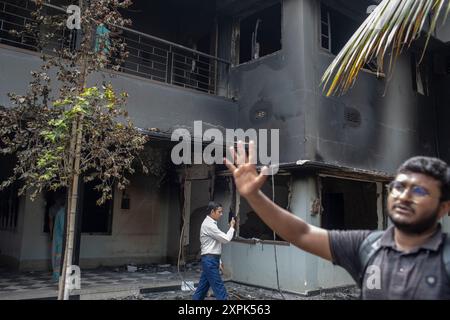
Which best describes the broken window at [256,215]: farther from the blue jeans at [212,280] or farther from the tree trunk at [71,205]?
the tree trunk at [71,205]

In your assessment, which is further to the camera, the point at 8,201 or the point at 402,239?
the point at 8,201

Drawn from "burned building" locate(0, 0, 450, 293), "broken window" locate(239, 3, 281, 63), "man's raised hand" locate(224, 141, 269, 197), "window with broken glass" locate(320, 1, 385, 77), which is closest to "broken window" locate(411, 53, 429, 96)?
"burned building" locate(0, 0, 450, 293)

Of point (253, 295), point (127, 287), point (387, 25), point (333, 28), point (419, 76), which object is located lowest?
point (253, 295)

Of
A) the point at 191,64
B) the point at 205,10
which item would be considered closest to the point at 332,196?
the point at 191,64

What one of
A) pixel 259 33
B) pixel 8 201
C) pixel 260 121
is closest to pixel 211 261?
pixel 260 121

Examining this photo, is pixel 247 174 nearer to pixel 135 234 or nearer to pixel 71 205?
pixel 71 205

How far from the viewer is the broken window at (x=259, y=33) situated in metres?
9.84

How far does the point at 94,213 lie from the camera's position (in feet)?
34.3

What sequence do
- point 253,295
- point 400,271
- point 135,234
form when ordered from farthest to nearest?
point 135,234 → point 253,295 → point 400,271

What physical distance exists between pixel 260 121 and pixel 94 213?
5056 millimetres

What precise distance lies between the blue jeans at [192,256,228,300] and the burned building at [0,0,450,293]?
2.26m

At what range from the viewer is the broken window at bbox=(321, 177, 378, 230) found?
10.0 m

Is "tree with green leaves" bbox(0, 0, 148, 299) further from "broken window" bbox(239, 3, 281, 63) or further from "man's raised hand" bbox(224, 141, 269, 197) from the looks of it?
"broken window" bbox(239, 3, 281, 63)
